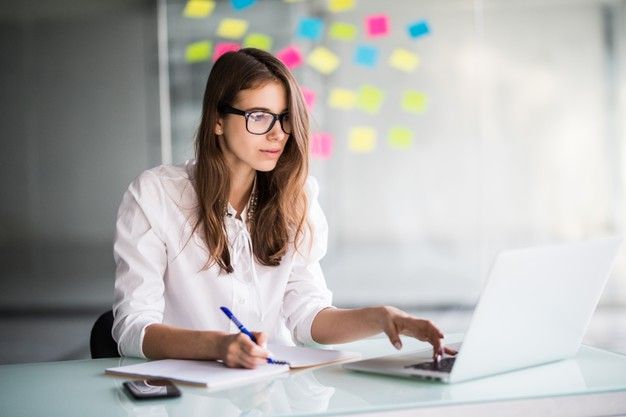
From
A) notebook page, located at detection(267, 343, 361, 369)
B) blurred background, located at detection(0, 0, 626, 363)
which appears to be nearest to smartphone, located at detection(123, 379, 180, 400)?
notebook page, located at detection(267, 343, 361, 369)

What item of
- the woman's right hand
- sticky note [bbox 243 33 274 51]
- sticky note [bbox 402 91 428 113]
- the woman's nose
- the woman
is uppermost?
sticky note [bbox 243 33 274 51]

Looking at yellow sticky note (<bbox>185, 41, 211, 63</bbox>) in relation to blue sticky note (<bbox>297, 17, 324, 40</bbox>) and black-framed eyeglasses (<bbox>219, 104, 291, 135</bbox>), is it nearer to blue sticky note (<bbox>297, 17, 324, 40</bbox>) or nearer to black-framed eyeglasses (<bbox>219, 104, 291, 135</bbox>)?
blue sticky note (<bbox>297, 17, 324, 40</bbox>)

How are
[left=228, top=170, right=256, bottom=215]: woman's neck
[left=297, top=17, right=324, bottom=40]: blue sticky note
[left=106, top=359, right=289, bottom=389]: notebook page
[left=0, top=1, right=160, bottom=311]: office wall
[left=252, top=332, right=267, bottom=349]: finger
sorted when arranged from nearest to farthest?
[left=106, top=359, right=289, bottom=389]: notebook page → [left=252, top=332, right=267, bottom=349]: finger → [left=228, top=170, right=256, bottom=215]: woman's neck → [left=0, top=1, right=160, bottom=311]: office wall → [left=297, top=17, right=324, bottom=40]: blue sticky note

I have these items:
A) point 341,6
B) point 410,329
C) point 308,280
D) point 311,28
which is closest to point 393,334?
point 410,329

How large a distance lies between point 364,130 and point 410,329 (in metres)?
3.56

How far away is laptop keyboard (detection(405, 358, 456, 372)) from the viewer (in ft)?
4.12

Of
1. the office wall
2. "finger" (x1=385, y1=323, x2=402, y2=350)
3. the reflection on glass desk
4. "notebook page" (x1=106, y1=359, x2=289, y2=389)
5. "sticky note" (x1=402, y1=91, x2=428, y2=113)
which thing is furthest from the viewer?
"sticky note" (x1=402, y1=91, x2=428, y2=113)

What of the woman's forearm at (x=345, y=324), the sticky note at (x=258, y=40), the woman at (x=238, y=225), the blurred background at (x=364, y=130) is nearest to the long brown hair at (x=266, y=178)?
the woman at (x=238, y=225)

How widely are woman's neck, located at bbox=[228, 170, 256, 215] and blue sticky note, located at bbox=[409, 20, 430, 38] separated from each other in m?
3.20

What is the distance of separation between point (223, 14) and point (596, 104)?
87.1 inches

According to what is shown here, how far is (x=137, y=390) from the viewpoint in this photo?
116 centimetres

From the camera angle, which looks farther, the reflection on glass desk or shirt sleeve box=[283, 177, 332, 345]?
shirt sleeve box=[283, 177, 332, 345]

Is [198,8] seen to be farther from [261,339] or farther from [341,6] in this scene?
[261,339]

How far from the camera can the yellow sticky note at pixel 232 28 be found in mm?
4734
